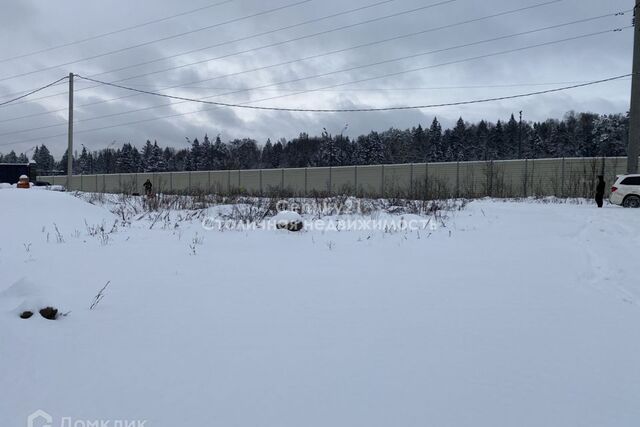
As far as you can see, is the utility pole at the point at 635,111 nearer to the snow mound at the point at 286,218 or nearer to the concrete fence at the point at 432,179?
the concrete fence at the point at 432,179

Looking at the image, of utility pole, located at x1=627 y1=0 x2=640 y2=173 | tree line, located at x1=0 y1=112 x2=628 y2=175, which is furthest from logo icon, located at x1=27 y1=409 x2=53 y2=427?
tree line, located at x1=0 y1=112 x2=628 y2=175

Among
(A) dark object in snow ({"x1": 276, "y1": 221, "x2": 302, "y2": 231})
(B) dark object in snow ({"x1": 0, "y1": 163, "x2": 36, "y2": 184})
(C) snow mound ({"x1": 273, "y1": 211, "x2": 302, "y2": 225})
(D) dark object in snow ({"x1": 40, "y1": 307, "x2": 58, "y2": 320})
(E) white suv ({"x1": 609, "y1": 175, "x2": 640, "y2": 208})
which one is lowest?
(D) dark object in snow ({"x1": 40, "y1": 307, "x2": 58, "y2": 320})

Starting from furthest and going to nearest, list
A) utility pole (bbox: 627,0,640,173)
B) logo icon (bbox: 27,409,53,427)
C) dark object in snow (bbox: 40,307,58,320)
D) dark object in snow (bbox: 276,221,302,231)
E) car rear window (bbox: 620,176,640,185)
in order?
utility pole (bbox: 627,0,640,173)
car rear window (bbox: 620,176,640,185)
dark object in snow (bbox: 276,221,302,231)
dark object in snow (bbox: 40,307,58,320)
logo icon (bbox: 27,409,53,427)

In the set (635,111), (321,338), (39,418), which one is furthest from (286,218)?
(635,111)

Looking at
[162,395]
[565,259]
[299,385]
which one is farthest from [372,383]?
[565,259]

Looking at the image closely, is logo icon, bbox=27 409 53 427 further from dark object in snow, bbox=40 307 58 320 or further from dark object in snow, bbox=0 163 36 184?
dark object in snow, bbox=0 163 36 184

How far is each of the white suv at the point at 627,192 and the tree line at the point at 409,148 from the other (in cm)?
3264

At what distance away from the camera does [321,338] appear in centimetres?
368

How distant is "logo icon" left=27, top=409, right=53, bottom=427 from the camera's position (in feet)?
7.92

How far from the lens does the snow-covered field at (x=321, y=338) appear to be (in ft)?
8.61

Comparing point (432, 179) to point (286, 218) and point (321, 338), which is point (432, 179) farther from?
point (321, 338)

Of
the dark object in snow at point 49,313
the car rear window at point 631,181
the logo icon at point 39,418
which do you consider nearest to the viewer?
the logo icon at point 39,418

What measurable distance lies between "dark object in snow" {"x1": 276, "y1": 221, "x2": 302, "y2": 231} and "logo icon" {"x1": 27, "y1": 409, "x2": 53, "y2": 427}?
7543 millimetres

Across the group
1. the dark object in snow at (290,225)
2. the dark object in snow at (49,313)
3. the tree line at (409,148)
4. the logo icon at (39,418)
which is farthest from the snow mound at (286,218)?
the tree line at (409,148)
